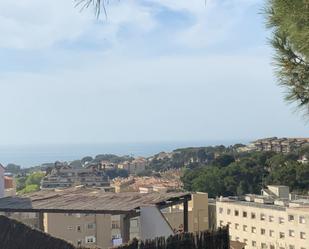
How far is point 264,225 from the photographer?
99.8ft

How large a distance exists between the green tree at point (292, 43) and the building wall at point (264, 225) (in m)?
23.9

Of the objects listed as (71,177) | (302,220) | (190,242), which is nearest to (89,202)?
(190,242)

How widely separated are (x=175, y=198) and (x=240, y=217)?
23.9m

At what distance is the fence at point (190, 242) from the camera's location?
657 cm

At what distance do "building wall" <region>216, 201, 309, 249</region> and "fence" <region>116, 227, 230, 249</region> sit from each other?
19.7 m

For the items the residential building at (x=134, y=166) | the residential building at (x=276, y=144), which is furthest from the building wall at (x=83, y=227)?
the residential building at (x=134, y=166)

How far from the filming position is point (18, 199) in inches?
377

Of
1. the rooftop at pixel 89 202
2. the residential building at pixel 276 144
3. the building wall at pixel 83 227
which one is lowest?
the building wall at pixel 83 227

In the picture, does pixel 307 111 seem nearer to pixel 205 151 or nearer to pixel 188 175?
pixel 188 175

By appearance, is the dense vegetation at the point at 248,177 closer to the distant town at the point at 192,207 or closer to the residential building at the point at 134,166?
the distant town at the point at 192,207

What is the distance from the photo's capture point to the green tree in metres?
2.91

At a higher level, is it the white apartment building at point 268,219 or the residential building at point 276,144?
the residential building at point 276,144

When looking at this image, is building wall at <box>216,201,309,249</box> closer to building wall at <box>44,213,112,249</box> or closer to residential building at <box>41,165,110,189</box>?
building wall at <box>44,213,112,249</box>

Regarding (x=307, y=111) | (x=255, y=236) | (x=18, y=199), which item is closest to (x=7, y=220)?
(x=18, y=199)
